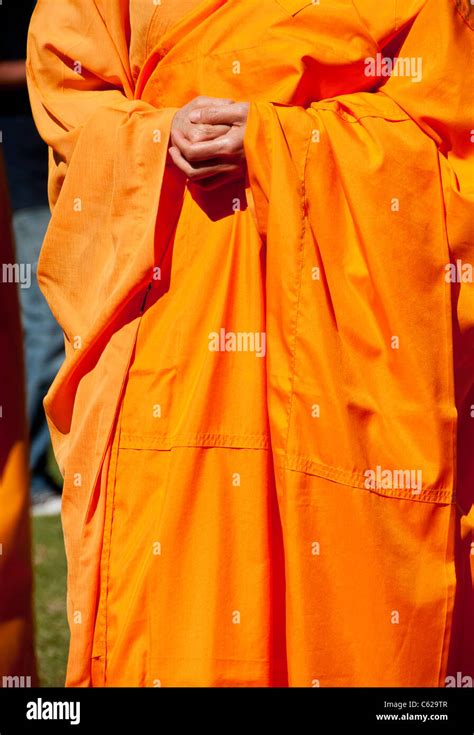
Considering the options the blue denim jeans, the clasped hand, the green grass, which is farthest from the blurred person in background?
the clasped hand

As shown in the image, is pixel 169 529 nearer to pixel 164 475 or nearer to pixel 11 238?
pixel 164 475

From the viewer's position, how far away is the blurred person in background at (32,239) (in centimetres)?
605

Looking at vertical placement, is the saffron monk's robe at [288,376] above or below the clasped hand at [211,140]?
below

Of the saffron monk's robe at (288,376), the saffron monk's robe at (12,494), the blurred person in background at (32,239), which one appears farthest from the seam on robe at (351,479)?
the blurred person in background at (32,239)

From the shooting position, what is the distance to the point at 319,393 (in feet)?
6.86

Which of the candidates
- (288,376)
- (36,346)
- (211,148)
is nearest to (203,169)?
(211,148)

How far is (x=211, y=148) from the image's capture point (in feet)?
7.07

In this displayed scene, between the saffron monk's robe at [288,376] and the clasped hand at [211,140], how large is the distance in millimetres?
36

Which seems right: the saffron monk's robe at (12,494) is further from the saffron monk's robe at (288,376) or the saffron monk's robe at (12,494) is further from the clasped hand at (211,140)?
A: the clasped hand at (211,140)

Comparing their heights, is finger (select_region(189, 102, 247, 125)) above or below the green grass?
above

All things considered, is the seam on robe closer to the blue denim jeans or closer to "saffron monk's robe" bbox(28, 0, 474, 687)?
"saffron monk's robe" bbox(28, 0, 474, 687)

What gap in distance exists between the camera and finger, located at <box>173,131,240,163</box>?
2150 mm

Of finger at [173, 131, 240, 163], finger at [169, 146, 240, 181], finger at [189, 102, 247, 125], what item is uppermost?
finger at [189, 102, 247, 125]

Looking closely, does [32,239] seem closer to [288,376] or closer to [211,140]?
[211,140]
